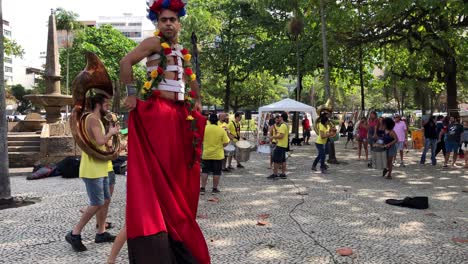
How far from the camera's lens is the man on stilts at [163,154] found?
302 cm

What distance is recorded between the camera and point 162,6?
3.27 m

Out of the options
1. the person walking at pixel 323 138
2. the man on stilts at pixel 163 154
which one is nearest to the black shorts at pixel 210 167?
the person walking at pixel 323 138

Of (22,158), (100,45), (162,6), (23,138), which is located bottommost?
(22,158)

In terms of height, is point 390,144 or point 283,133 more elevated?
point 283,133

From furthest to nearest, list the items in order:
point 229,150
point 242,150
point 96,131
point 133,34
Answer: point 133,34, point 242,150, point 229,150, point 96,131

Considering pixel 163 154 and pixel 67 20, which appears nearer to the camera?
pixel 163 154

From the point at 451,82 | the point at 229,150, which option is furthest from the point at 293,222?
the point at 451,82

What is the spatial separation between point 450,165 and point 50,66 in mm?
14916

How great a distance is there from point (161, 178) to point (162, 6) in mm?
1355

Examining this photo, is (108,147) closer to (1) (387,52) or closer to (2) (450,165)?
(2) (450,165)

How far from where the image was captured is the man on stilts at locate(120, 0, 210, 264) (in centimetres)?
302

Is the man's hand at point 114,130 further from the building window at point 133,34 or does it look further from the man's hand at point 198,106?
the building window at point 133,34

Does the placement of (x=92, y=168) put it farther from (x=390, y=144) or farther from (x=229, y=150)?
(x=390, y=144)

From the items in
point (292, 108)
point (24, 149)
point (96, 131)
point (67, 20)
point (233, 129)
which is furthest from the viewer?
point (67, 20)
